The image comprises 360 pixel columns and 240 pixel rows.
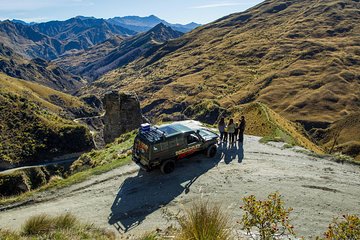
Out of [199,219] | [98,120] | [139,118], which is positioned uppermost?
[199,219]

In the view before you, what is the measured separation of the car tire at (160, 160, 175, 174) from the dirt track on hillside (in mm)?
323

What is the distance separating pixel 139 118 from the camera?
51656 millimetres

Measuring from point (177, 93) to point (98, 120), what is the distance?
44.3 meters

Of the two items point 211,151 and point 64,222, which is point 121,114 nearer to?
point 211,151

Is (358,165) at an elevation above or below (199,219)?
below

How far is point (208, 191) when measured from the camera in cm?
1892

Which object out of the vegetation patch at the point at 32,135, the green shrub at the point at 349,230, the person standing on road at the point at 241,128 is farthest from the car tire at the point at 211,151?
the vegetation patch at the point at 32,135

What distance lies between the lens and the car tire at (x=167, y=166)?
20641 mm

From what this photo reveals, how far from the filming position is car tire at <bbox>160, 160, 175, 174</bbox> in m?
20.6

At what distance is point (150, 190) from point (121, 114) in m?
33.0

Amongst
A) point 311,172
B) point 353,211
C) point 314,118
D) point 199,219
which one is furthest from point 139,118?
point 314,118

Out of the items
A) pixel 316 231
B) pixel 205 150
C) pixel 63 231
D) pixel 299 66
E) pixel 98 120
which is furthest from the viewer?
pixel 98 120

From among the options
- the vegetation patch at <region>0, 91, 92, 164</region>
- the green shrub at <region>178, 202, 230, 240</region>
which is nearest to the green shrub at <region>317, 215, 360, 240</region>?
the green shrub at <region>178, 202, 230, 240</region>

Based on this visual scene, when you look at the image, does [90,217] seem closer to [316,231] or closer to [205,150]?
[205,150]
